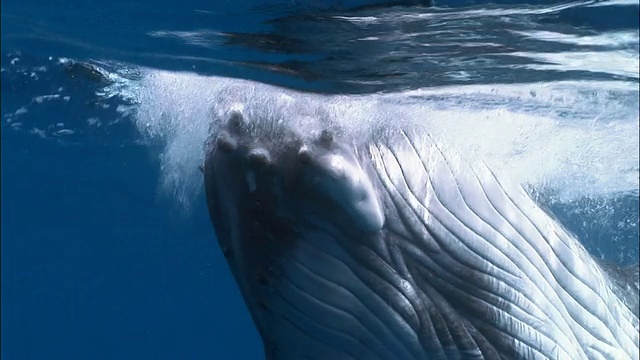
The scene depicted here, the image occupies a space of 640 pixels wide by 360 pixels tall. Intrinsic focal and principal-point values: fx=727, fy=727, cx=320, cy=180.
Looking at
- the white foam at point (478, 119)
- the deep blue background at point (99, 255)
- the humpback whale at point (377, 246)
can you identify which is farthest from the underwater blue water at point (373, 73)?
the humpback whale at point (377, 246)

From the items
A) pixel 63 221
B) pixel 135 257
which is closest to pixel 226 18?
pixel 63 221

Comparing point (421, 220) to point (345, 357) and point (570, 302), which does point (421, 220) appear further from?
point (570, 302)

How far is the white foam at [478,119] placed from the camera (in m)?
6.39

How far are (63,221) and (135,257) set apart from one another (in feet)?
27.3

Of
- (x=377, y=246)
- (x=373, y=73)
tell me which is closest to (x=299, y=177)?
(x=377, y=246)

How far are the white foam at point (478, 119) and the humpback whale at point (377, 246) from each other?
0.45m

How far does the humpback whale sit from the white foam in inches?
17.9

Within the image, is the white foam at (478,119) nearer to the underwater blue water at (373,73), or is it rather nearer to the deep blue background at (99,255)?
the underwater blue water at (373,73)

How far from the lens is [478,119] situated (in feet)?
29.2

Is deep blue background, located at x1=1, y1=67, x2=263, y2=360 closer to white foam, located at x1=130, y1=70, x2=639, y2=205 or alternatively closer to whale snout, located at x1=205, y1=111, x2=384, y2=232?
white foam, located at x1=130, y1=70, x2=639, y2=205

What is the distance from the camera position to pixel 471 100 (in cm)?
1004

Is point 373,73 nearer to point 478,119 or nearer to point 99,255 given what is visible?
point 478,119

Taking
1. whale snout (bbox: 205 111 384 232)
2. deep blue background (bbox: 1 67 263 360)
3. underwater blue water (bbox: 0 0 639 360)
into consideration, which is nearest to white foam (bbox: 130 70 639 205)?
underwater blue water (bbox: 0 0 639 360)

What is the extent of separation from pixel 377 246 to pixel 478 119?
4.40 meters
